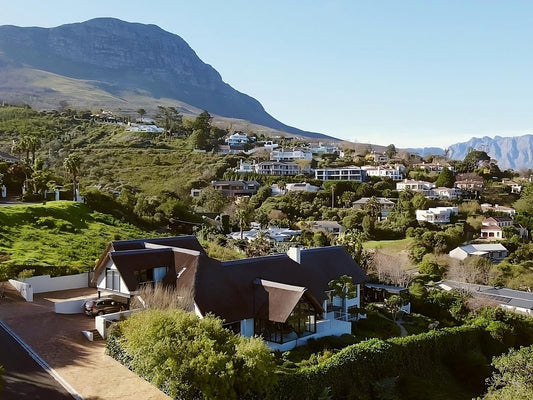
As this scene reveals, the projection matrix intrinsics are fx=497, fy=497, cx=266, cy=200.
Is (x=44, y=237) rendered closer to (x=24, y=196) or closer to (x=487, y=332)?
(x=24, y=196)

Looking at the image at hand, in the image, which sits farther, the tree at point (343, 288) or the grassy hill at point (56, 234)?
the grassy hill at point (56, 234)

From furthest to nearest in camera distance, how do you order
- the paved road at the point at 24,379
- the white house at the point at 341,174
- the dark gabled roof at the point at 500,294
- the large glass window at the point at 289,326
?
the white house at the point at 341,174 → the dark gabled roof at the point at 500,294 → the large glass window at the point at 289,326 → the paved road at the point at 24,379

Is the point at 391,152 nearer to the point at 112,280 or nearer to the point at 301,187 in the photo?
the point at 301,187

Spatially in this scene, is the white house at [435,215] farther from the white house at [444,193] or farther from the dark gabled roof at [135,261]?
the dark gabled roof at [135,261]

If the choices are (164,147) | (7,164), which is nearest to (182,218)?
(7,164)

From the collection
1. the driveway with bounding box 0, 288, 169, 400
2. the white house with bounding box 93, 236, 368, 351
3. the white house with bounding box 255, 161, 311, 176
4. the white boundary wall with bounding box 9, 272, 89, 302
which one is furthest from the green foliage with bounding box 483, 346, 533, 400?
the white house with bounding box 255, 161, 311, 176

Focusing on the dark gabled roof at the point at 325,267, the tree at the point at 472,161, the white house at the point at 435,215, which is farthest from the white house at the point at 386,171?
the dark gabled roof at the point at 325,267
